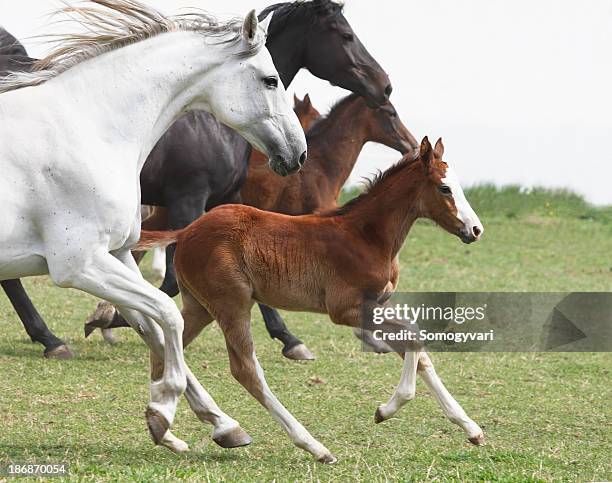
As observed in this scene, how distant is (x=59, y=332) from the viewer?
357 inches

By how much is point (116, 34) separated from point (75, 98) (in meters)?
0.44

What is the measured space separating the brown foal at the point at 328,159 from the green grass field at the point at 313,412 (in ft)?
3.77

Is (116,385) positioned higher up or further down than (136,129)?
further down

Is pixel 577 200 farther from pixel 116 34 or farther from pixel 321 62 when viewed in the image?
pixel 116 34

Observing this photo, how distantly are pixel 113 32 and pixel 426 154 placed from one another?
178cm

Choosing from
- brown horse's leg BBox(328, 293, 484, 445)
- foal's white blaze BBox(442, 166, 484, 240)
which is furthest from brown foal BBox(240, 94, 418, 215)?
brown horse's leg BBox(328, 293, 484, 445)

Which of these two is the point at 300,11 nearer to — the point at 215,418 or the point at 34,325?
the point at 34,325

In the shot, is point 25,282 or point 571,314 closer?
point 571,314

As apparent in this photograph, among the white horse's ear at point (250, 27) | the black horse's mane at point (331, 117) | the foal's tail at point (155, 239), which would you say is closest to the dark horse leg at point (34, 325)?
the foal's tail at point (155, 239)

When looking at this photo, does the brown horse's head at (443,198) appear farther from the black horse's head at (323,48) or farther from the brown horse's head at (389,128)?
the brown horse's head at (389,128)

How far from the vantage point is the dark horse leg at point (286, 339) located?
27.5ft

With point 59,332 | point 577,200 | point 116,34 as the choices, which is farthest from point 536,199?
point 116,34

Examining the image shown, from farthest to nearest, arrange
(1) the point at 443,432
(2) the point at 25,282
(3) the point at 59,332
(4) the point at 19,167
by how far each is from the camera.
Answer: (2) the point at 25,282
(3) the point at 59,332
(1) the point at 443,432
(4) the point at 19,167

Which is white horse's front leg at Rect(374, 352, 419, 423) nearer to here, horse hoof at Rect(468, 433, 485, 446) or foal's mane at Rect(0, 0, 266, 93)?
horse hoof at Rect(468, 433, 485, 446)
